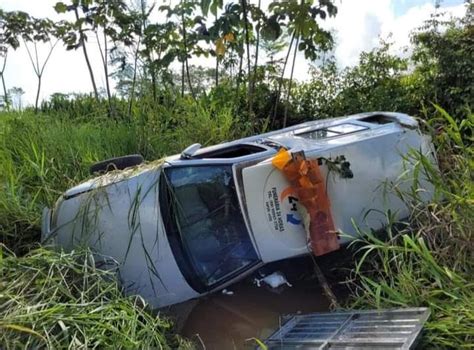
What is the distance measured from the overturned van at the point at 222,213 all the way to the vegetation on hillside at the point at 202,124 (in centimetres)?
25

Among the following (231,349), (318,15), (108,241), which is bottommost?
(231,349)

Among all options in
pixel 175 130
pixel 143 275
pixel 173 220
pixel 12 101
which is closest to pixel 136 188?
pixel 173 220

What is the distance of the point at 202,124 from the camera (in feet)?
21.6

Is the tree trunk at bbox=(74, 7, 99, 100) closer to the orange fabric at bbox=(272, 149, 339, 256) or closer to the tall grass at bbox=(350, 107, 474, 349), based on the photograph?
the orange fabric at bbox=(272, 149, 339, 256)

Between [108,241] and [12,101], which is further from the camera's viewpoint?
[12,101]

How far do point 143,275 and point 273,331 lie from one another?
3.29ft

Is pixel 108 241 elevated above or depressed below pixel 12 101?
below

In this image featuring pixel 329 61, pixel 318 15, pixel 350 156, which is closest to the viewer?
pixel 350 156

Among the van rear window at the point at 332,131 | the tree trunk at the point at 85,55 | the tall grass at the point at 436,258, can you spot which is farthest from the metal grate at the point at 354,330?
the tree trunk at the point at 85,55

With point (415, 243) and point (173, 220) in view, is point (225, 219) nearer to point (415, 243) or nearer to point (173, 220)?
point (173, 220)

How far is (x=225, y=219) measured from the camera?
354 centimetres

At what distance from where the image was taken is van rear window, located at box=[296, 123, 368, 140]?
417 centimetres

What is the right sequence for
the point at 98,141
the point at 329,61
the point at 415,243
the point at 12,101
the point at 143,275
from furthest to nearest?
the point at 329,61
the point at 12,101
the point at 98,141
the point at 143,275
the point at 415,243

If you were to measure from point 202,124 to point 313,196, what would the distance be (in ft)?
10.9
